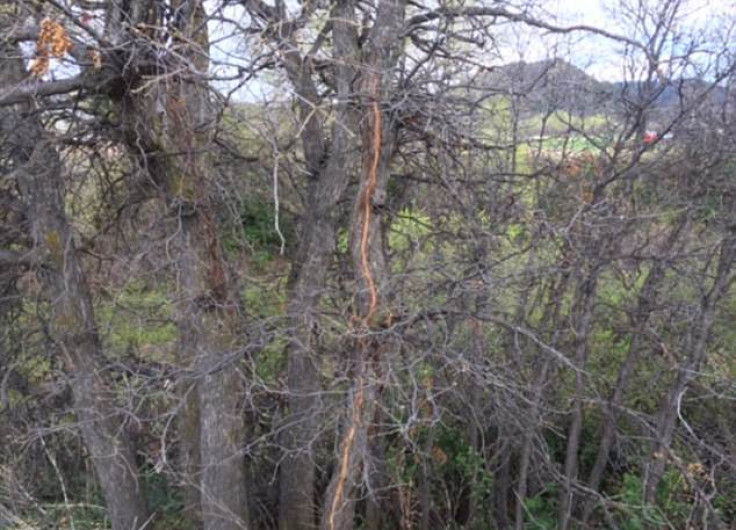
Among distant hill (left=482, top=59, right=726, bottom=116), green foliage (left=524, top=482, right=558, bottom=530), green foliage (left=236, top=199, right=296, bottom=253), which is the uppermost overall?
distant hill (left=482, top=59, right=726, bottom=116)

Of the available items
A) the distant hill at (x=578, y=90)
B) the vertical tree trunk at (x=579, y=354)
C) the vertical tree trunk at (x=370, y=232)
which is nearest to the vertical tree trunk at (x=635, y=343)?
the vertical tree trunk at (x=579, y=354)

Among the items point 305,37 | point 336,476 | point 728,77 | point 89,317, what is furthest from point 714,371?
point 89,317

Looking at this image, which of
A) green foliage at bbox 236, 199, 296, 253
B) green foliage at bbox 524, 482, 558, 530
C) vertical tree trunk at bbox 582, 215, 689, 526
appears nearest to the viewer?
vertical tree trunk at bbox 582, 215, 689, 526

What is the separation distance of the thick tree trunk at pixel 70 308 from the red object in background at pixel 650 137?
14.6 ft

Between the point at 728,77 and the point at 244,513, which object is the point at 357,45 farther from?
the point at 244,513

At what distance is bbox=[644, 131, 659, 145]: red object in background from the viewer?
5590 millimetres

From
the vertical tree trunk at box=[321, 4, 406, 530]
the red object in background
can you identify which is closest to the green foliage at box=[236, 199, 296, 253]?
the vertical tree trunk at box=[321, 4, 406, 530]

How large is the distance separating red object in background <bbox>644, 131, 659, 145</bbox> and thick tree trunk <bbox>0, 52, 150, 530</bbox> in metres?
4.44

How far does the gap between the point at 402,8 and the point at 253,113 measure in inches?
49.1

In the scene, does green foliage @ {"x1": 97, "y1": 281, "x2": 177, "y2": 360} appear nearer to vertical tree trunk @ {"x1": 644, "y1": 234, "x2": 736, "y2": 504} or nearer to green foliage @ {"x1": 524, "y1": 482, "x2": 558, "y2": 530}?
green foliage @ {"x1": 524, "y1": 482, "x2": 558, "y2": 530}

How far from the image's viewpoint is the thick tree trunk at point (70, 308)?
196 inches

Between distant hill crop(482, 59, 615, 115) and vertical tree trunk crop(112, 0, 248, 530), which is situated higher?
distant hill crop(482, 59, 615, 115)

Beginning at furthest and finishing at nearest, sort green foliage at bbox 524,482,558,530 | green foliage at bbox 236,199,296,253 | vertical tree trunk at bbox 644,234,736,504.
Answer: green foliage at bbox 236,199,296,253 → green foliage at bbox 524,482,558,530 → vertical tree trunk at bbox 644,234,736,504

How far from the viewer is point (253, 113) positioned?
4852 millimetres
